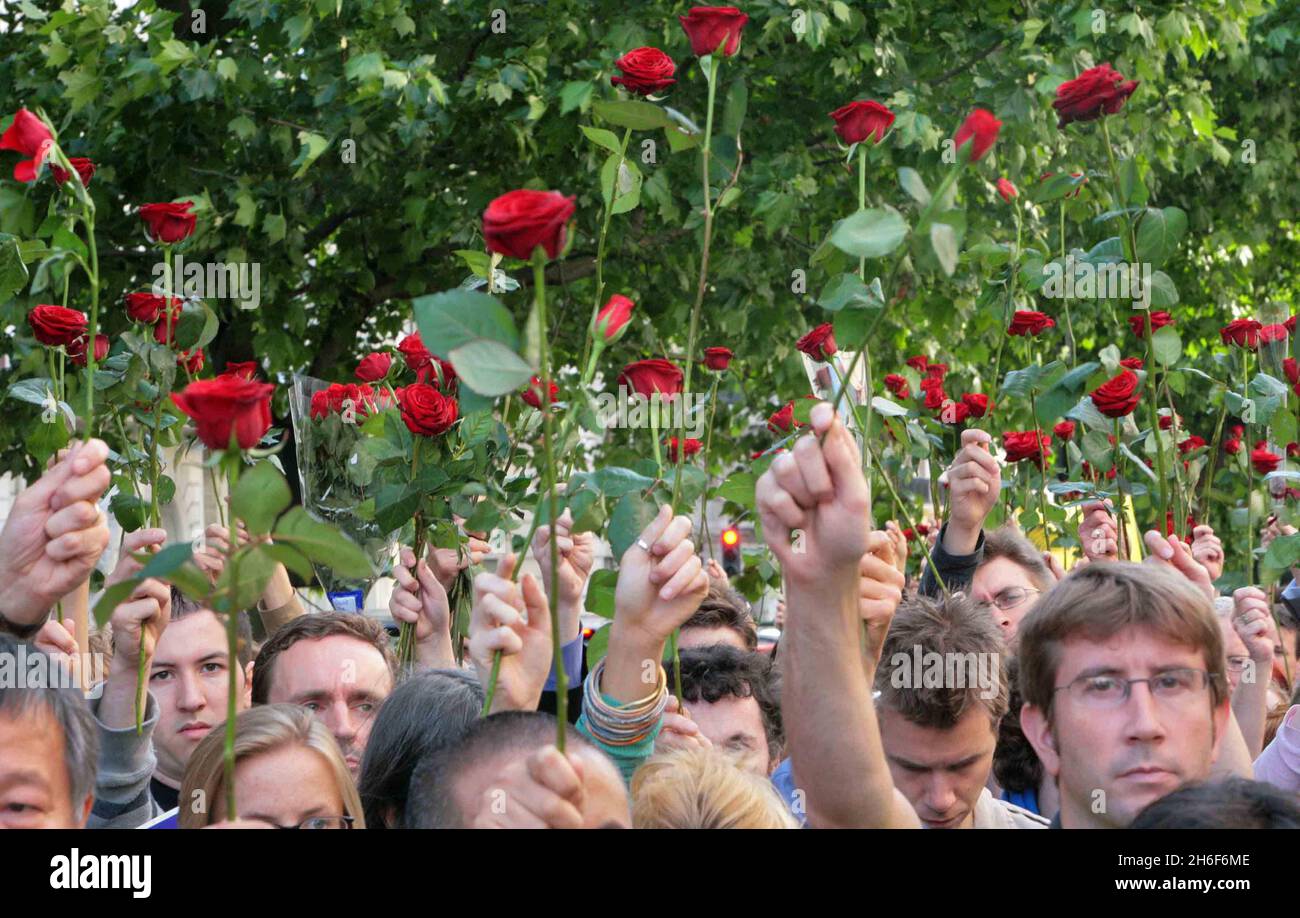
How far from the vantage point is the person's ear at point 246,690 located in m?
3.32

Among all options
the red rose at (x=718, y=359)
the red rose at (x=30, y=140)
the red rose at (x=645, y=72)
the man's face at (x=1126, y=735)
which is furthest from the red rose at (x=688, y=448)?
the red rose at (x=30, y=140)

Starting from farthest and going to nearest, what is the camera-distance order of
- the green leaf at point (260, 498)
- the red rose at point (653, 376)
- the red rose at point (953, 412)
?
the red rose at point (953, 412), the red rose at point (653, 376), the green leaf at point (260, 498)

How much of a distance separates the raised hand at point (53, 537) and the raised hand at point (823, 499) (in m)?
0.93

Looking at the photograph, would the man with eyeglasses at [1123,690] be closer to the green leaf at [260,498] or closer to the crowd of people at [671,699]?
the crowd of people at [671,699]

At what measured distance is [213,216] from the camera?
21.4 ft

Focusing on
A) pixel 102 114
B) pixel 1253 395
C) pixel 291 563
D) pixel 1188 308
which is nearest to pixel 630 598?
pixel 291 563

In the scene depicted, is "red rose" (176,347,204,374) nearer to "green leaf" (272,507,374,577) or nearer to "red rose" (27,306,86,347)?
"red rose" (27,306,86,347)

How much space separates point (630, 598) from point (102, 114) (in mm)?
5150

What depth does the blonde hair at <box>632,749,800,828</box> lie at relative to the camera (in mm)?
2111

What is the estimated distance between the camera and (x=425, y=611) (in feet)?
11.1

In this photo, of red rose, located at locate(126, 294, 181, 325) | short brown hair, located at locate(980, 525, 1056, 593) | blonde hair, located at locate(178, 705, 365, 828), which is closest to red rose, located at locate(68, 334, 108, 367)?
red rose, located at locate(126, 294, 181, 325)

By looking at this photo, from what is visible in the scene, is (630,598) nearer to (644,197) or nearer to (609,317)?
(609,317)

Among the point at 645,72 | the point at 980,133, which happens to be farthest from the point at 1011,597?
the point at 980,133

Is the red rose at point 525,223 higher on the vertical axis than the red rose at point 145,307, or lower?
lower
